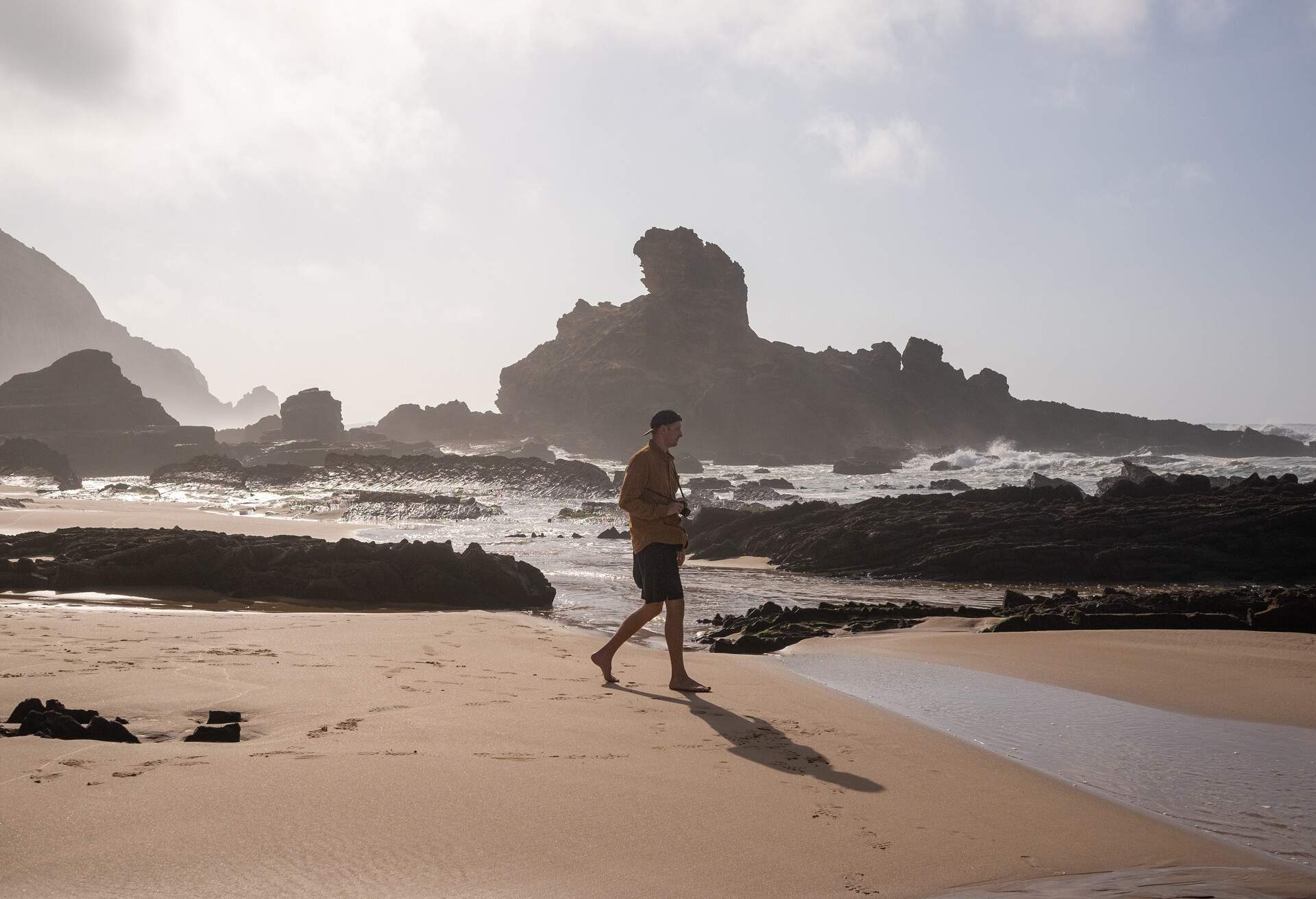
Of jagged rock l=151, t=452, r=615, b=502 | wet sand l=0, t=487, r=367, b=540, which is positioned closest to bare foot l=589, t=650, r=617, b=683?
wet sand l=0, t=487, r=367, b=540

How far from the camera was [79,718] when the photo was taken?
382 centimetres

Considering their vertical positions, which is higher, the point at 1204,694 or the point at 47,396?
the point at 47,396

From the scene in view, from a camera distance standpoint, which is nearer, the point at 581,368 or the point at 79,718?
the point at 79,718

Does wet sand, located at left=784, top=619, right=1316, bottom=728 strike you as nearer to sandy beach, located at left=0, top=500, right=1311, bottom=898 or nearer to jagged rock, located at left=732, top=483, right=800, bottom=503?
sandy beach, located at left=0, top=500, right=1311, bottom=898

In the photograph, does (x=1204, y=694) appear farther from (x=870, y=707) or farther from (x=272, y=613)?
(x=272, y=613)

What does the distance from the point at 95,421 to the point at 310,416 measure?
1993 cm

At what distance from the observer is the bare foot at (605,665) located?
589cm

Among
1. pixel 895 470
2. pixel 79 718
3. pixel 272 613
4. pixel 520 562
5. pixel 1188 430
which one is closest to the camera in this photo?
pixel 79 718

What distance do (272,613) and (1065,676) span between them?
698cm

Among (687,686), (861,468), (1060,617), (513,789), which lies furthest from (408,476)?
(513,789)

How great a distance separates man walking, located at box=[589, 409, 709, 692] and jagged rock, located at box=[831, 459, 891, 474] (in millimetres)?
59789

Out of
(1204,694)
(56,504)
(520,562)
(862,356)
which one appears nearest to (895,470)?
(862,356)

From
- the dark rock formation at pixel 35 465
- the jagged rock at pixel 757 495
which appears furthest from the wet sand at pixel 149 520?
the jagged rock at pixel 757 495

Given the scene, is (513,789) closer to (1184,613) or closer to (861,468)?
(1184,613)
